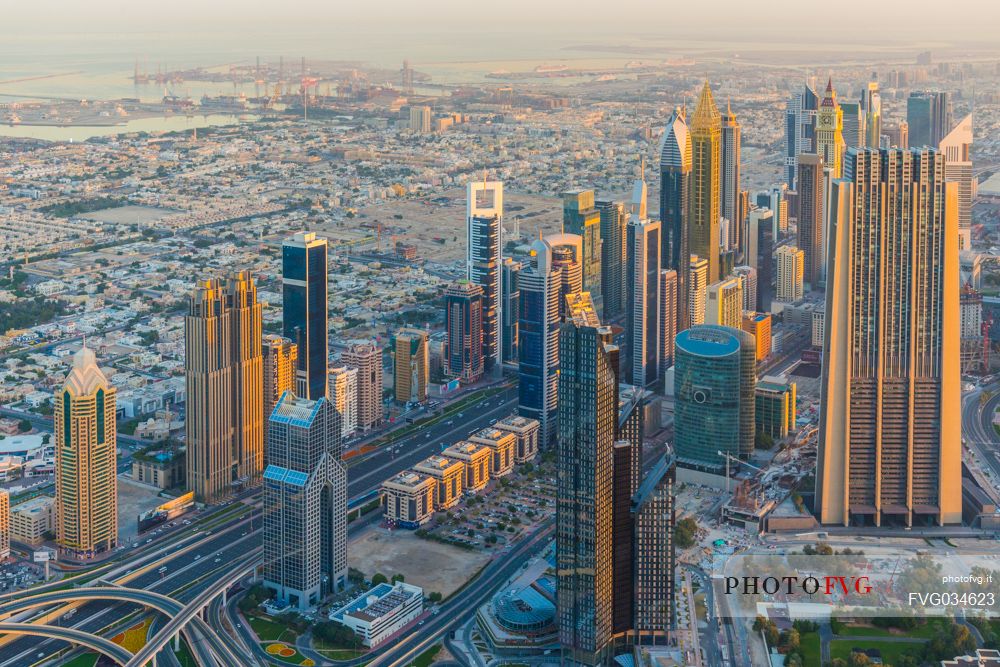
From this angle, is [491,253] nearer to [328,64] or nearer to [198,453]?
[198,453]

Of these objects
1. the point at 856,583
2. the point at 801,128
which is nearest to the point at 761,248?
the point at 801,128

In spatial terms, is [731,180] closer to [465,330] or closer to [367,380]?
[465,330]

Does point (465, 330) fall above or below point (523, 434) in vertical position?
above

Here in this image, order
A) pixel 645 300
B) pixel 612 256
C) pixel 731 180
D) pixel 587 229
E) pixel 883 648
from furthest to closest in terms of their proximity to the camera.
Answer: pixel 731 180, pixel 612 256, pixel 587 229, pixel 645 300, pixel 883 648

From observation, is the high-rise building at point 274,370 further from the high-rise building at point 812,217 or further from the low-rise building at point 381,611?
the high-rise building at point 812,217

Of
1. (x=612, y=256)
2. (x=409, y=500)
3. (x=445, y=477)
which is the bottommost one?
(x=409, y=500)

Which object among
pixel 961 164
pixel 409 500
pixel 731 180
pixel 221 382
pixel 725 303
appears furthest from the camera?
pixel 961 164

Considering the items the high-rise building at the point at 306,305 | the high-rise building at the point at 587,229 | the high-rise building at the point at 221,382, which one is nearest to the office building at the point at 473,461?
the high-rise building at the point at 306,305

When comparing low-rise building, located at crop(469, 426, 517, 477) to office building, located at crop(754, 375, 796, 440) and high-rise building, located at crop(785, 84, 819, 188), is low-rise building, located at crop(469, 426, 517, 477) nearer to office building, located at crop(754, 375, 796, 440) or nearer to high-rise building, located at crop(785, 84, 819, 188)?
office building, located at crop(754, 375, 796, 440)
